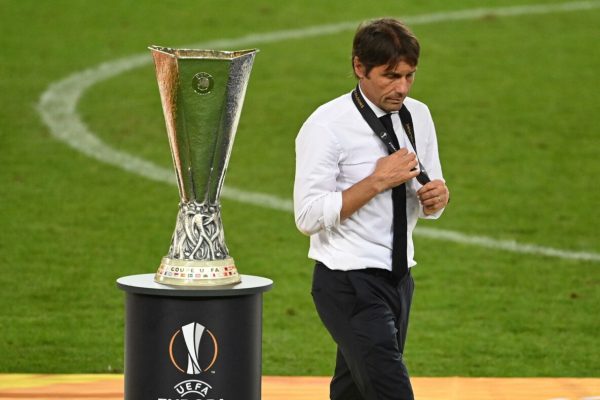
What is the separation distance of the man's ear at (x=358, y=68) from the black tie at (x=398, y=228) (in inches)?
6.0

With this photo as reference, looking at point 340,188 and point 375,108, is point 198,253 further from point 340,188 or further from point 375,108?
point 375,108

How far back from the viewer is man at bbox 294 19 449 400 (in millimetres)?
4664

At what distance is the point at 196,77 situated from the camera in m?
4.69

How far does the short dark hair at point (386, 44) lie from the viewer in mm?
4668

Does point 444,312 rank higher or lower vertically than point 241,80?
lower

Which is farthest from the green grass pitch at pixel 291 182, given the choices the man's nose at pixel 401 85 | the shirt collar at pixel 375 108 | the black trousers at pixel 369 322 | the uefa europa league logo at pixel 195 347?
the man's nose at pixel 401 85

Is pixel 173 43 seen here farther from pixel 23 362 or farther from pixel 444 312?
pixel 23 362

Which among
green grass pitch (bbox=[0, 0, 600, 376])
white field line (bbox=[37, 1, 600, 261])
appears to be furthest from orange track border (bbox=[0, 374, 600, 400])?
white field line (bbox=[37, 1, 600, 261])

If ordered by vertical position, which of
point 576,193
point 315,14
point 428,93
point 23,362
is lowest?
point 23,362

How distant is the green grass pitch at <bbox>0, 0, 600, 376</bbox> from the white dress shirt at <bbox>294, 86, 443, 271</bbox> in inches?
119

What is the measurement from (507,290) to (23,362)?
332cm

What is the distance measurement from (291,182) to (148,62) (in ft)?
12.7

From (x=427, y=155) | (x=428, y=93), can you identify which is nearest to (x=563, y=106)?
(x=428, y=93)

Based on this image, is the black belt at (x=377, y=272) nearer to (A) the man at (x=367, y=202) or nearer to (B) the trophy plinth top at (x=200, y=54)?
(A) the man at (x=367, y=202)
